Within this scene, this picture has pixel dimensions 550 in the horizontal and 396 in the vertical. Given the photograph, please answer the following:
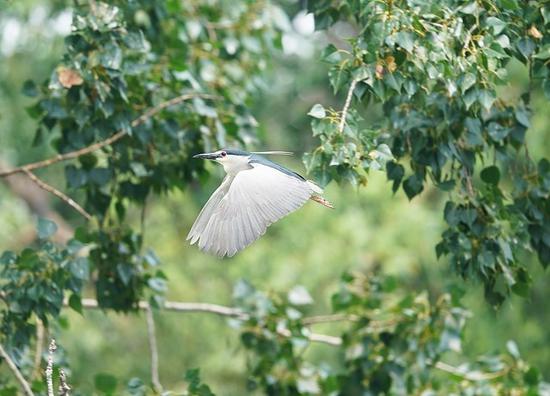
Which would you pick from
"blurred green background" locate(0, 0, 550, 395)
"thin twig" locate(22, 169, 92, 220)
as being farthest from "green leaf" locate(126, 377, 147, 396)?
"blurred green background" locate(0, 0, 550, 395)

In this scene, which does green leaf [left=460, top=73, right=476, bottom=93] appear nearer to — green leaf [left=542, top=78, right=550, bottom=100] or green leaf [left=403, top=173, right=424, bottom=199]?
green leaf [left=542, top=78, right=550, bottom=100]

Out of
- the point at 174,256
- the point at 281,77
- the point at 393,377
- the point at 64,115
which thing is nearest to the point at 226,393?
the point at 174,256

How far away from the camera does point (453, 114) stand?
368 centimetres

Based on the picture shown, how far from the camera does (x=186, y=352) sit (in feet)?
35.8

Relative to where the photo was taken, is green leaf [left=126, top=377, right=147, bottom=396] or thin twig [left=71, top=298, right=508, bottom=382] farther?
thin twig [left=71, top=298, right=508, bottom=382]

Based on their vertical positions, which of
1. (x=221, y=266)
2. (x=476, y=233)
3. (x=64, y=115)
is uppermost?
(x=64, y=115)

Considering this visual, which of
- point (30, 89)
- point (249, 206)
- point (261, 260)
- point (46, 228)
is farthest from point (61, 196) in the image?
point (261, 260)

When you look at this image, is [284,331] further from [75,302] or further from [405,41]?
[405,41]

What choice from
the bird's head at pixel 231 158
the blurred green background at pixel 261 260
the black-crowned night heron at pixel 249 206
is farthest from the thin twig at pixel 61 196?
the blurred green background at pixel 261 260

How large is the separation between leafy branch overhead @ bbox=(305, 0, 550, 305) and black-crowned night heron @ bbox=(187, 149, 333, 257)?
21 cm

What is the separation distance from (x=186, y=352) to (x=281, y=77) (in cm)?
304

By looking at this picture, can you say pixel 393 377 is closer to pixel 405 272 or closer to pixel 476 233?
pixel 476 233

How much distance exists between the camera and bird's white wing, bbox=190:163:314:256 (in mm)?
3449

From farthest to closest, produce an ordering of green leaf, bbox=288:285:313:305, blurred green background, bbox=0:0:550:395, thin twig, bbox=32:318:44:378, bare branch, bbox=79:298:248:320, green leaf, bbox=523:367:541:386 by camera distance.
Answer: blurred green background, bbox=0:0:550:395, green leaf, bbox=288:285:313:305, bare branch, bbox=79:298:248:320, green leaf, bbox=523:367:541:386, thin twig, bbox=32:318:44:378
